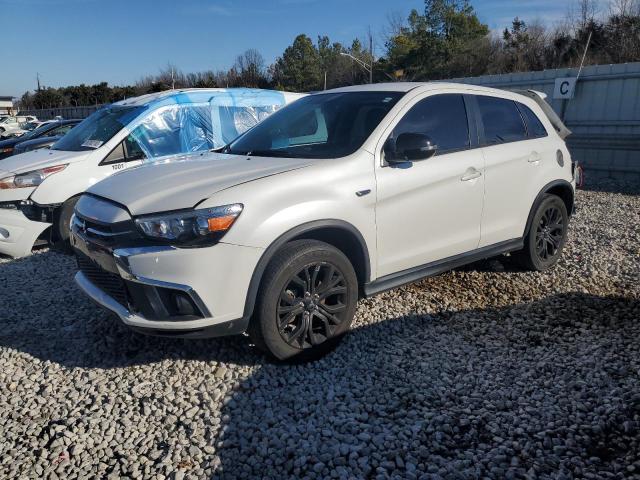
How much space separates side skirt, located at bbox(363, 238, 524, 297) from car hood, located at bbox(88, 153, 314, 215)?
40.4 inches

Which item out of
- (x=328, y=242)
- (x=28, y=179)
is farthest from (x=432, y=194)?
(x=28, y=179)

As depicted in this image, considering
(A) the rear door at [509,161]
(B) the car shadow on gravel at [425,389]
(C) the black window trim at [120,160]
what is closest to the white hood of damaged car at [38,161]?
(C) the black window trim at [120,160]

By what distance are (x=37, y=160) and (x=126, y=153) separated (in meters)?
1.04

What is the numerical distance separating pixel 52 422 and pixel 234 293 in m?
1.26

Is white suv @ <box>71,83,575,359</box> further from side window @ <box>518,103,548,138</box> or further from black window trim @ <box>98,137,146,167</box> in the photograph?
black window trim @ <box>98,137,146,167</box>

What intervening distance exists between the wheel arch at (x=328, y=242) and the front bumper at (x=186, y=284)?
0.05 m

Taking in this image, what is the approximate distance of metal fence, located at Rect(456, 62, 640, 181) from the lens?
1182 cm

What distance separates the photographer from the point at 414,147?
143 inches

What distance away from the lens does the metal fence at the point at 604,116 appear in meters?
11.8

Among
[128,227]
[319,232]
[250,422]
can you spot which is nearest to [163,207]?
[128,227]

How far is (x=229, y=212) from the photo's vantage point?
9.95 feet

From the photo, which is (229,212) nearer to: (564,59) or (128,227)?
(128,227)

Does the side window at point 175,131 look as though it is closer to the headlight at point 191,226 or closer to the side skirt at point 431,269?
the headlight at point 191,226

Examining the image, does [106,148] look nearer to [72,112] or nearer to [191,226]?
[191,226]
